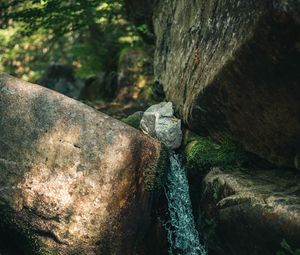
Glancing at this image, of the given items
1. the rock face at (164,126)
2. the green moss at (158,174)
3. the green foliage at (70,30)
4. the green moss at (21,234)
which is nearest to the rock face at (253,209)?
the green moss at (158,174)

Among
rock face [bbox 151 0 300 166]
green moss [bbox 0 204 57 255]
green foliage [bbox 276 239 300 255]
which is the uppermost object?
rock face [bbox 151 0 300 166]

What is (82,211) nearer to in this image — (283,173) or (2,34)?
(283,173)

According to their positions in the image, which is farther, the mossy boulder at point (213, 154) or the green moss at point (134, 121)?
the green moss at point (134, 121)

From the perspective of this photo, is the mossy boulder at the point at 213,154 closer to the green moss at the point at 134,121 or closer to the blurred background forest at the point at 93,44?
the green moss at the point at 134,121

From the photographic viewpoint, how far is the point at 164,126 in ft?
24.8

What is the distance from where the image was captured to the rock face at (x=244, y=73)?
427cm

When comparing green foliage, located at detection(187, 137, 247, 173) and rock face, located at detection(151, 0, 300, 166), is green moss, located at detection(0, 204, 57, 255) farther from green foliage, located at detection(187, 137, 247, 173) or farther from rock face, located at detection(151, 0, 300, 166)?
rock face, located at detection(151, 0, 300, 166)

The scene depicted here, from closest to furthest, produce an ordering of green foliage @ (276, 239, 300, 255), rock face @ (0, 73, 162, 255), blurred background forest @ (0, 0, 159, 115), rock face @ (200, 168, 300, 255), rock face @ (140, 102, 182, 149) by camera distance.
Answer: green foliage @ (276, 239, 300, 255), rock face @ (200, 168, 300, 255), rock face @ (0, 73, 162, 255), rock face @ (140, 102, 182, 149), blurred background forest @ (0, 0, 159, 115)

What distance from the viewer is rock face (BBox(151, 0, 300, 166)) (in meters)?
4.27

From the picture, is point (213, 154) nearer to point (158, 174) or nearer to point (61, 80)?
point (158, 174)

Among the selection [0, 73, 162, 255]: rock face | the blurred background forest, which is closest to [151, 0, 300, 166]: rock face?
[0, 73, 162, 255]: rock face

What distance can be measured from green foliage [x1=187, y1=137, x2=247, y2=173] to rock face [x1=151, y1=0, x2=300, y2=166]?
171 millimetres

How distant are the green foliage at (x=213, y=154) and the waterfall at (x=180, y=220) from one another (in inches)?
14.7

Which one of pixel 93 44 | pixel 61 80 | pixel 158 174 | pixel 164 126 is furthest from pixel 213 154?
pixel 61 80
